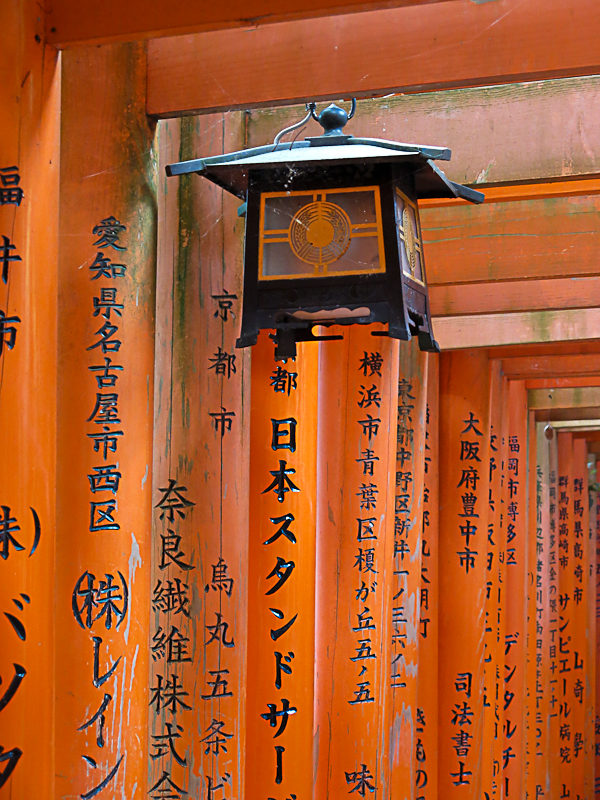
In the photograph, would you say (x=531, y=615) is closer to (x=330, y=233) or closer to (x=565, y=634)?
(x=565, y=634)

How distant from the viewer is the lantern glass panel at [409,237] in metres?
4.48

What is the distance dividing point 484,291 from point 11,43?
5829mm

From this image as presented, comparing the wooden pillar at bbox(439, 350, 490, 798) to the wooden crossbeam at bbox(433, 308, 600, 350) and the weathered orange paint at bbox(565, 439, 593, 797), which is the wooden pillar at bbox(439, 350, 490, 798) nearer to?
the wooden crossbeam at bbox(433, 308, 600, 350)

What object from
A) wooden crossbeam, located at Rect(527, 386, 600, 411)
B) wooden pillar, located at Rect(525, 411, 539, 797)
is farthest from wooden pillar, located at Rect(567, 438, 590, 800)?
wooden crossbeam, located at Rect(527, 386, 600, 411)

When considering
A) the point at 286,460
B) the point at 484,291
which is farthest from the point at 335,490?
the point at 484,291

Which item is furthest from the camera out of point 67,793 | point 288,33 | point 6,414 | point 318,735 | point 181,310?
point 318,735

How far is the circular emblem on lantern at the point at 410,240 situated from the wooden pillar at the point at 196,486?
0.96 metres

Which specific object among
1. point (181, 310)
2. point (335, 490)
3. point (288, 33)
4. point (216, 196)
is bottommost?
point (335, 490)

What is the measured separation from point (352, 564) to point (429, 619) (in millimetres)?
2708

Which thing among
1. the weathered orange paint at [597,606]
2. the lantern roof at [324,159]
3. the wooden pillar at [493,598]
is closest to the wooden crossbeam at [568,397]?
the wooden pillar at [493,598]

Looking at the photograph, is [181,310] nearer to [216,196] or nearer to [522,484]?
[216,196]

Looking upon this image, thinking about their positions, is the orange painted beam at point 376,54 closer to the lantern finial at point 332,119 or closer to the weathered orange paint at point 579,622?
the lantern finial at point 332,119

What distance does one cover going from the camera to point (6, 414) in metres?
3.58

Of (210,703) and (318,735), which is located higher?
(210,703)
